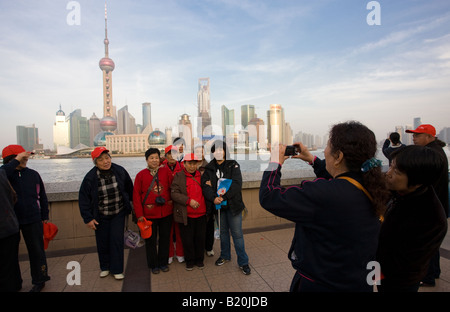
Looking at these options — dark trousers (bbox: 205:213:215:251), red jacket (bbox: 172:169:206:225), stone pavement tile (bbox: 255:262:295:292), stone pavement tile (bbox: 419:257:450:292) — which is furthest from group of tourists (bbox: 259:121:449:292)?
dark trousers (bbox: 205:213:215:251)

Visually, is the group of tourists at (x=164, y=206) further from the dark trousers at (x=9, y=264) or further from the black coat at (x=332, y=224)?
→ the black coat at (x=332, y=224)

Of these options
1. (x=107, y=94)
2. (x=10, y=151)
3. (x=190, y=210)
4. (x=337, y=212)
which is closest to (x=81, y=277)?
(x=190, y=210)

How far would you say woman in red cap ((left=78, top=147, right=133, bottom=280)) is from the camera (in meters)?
3.18

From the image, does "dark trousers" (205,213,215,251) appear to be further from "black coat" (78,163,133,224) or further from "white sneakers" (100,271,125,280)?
"black coat" (78,163,133,224)

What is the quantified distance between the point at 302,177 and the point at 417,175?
3764mm

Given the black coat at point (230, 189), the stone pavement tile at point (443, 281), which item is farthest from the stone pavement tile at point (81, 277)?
the stone pavement tile at point (443, 281)

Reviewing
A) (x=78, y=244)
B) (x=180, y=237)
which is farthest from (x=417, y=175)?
(x=78, y=244)

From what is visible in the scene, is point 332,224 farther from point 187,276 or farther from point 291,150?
point 187,276

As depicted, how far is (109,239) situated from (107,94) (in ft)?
503

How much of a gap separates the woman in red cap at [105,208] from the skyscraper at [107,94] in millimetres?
135279

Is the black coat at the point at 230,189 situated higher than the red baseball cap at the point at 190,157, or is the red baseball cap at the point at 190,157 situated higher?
the red baseball cap at the point at 190,157

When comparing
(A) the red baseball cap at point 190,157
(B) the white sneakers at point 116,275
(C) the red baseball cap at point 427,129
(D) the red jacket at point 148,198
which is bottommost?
(B) the white sneakers at point 116,275

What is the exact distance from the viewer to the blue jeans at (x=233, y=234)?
131 inches
